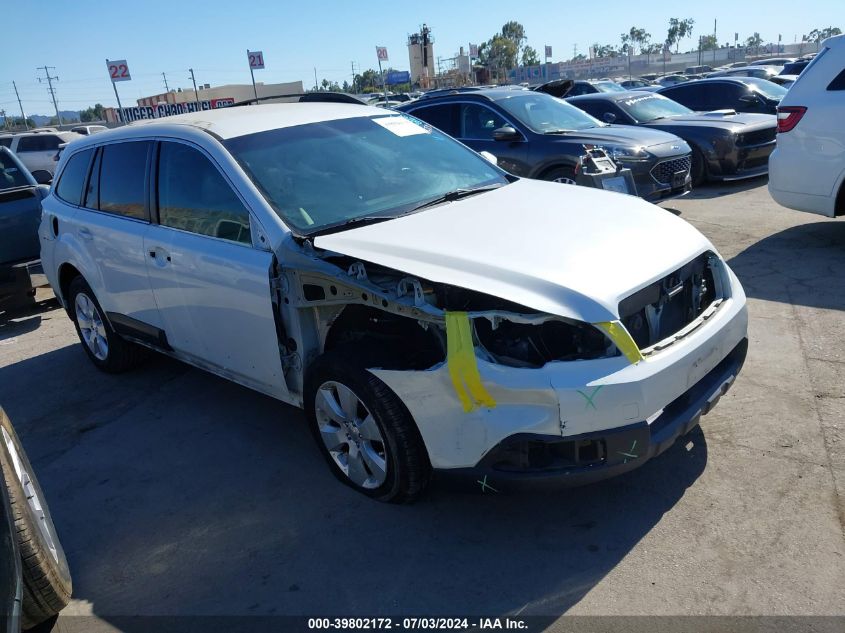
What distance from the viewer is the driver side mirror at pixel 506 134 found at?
27.9ft

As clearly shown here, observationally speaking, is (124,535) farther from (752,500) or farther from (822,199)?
(822,199)

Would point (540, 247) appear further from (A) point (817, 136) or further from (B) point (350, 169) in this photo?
(A) point (817, 136)

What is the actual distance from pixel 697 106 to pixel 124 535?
44.1 feet

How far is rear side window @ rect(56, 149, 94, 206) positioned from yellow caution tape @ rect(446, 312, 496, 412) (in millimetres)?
3637

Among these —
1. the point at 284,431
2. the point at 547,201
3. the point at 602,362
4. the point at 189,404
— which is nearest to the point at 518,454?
the point at 602,362

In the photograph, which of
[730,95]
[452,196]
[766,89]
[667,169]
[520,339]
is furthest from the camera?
[766,89]

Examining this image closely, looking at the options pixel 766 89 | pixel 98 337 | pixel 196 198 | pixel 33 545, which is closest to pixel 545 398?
pixel 33 545

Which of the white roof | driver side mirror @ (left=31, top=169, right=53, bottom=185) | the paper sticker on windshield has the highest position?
the white roof

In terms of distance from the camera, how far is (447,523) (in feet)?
10.7

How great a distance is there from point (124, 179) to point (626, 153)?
5.94 meters

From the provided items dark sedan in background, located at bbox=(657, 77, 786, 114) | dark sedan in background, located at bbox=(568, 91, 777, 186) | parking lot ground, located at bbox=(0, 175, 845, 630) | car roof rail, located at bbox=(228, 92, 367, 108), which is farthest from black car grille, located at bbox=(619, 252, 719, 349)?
dark sedan in background, located at bbox=(657, 77, 786, 114)

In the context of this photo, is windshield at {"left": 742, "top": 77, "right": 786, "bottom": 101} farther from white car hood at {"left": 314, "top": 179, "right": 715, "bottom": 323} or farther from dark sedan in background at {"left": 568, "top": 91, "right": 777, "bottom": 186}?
white car hood at {"left": 314, "top": 179, "right": 715, "bottom": 323}

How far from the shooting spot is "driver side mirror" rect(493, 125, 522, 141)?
851 centimetres

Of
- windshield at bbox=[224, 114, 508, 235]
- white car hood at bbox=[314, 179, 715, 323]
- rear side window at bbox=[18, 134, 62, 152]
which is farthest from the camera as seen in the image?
rear side window at bbox=[18, 134, 62, 152]
